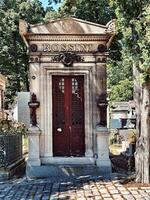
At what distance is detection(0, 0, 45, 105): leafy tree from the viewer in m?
40.1

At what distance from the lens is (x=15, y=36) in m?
41.5

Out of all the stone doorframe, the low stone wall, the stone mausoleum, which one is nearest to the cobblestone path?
the low stone wall

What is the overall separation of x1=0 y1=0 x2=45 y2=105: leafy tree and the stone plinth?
26946 mm

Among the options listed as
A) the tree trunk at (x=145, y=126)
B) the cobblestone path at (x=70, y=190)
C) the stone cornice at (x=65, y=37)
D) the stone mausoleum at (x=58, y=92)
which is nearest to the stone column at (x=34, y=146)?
the stone mausoleum at (x=58, y=92)

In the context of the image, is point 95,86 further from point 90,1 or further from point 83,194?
point 90,1

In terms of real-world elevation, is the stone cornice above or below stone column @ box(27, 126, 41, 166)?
above

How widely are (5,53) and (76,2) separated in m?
22.0

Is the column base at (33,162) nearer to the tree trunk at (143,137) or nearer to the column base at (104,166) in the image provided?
the column base at (104,166)

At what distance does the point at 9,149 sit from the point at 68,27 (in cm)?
423

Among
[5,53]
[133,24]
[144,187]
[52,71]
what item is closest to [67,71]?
[52,71]

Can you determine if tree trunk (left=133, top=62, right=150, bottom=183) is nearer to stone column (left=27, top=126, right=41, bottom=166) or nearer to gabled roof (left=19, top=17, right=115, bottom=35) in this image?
gabled roof (left=19, top=17, right=115, bottom=35)

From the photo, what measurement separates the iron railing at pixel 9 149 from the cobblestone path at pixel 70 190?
1.07 m

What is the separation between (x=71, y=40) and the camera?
13.6m

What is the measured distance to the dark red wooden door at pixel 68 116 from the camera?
1378 centimetres
